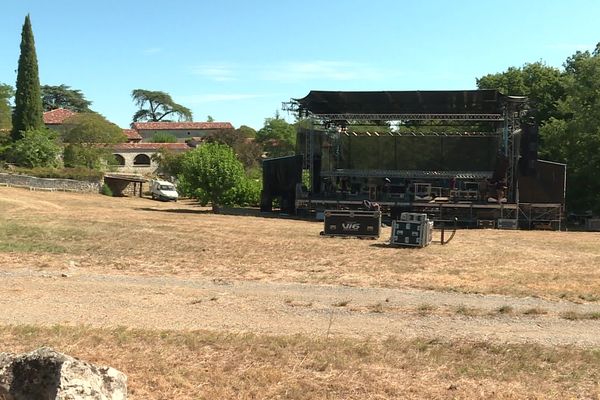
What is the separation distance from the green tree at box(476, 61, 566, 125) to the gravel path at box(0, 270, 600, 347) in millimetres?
41228

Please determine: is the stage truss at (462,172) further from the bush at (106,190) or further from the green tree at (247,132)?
the green tree at (247,132)

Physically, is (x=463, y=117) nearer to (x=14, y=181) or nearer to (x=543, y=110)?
(x=543, y=110)

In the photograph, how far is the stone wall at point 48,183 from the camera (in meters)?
40.9

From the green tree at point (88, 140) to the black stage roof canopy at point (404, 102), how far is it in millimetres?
27036

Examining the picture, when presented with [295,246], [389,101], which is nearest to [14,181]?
[389,101]

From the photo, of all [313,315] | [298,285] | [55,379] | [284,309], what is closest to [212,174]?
[298,285]

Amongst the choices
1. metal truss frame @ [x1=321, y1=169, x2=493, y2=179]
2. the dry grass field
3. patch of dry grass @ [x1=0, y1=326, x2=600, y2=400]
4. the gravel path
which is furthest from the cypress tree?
patch of dry grass @ [x1=0, y1=326, x2=600, y2=400]

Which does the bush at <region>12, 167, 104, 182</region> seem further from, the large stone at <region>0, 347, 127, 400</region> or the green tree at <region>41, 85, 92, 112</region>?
the green tree at <region>41, 85, 92, 112</region>

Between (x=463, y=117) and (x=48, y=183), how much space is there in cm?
3067

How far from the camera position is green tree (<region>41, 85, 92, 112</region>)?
317 ft

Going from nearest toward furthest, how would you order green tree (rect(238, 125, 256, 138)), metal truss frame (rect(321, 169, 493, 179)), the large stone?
the large stone < metal truss frame (rect(321, 169, 493, 179)) < green tree (rect(238, 125, 256, 138))

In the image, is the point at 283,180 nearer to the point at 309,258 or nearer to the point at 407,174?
the point at 407,174

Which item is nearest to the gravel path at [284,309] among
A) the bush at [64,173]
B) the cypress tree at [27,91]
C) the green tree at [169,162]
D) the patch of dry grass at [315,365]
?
the patch of dry grass at [315,365]

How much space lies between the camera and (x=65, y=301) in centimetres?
870
